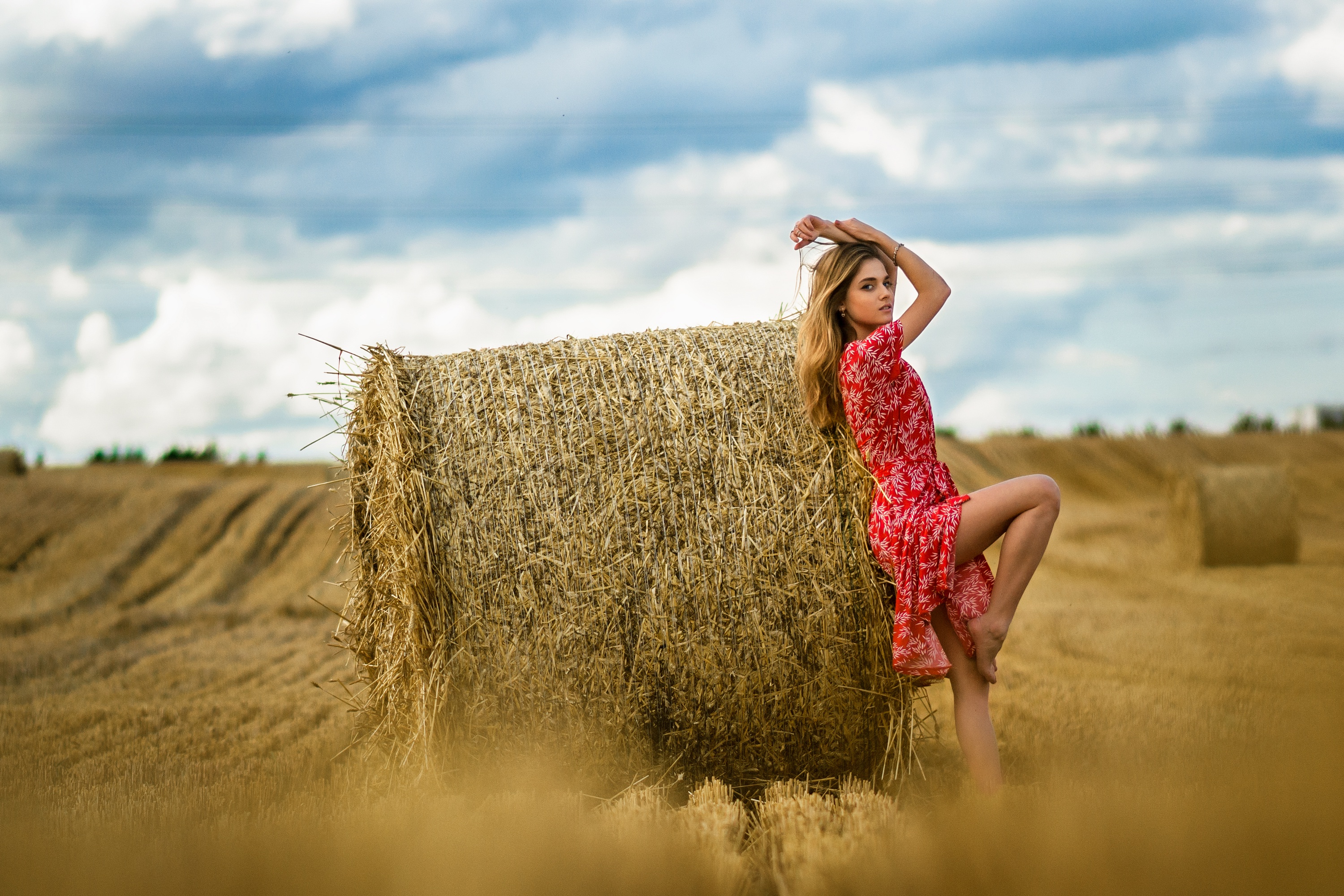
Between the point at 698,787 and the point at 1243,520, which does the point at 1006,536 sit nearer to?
the point at 698,787

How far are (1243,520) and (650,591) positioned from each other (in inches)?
374

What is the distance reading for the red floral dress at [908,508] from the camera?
3307mm

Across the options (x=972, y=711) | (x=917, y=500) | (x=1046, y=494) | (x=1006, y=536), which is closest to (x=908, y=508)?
(x=917, y=500)

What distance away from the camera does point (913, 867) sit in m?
2.31

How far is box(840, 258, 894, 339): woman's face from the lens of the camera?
356 cm

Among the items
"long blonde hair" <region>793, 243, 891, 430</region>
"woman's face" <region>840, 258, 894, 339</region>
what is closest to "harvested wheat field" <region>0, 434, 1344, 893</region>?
"long blonde hair" <region>793, 243, 891, 430</region>

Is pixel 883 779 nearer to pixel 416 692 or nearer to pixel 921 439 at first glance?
pixel 921 439

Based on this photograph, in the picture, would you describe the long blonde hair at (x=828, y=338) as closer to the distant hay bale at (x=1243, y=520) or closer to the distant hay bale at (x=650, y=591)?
the distant hay bale at (x=650, y=591)

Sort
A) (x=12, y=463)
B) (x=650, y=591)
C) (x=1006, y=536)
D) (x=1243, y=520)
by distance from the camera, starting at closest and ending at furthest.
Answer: (x=1006, y=536) < (x=650, y=591) < (x=1243, y=520) < (x=12, y=463)

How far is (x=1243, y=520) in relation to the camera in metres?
10.8

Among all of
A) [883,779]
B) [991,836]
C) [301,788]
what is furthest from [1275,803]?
[301,788]

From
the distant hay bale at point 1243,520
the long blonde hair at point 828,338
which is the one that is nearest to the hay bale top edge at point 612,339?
the long blonde hair at point 828,338

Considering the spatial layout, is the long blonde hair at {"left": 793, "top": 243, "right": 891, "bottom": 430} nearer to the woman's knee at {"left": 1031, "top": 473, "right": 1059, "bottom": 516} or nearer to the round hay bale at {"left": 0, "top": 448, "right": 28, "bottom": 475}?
the woman's knee at {"left": 1031, "top": 473, "right": 1059, "bottom": 516}

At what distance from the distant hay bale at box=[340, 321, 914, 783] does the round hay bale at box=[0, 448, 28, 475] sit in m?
13.0
